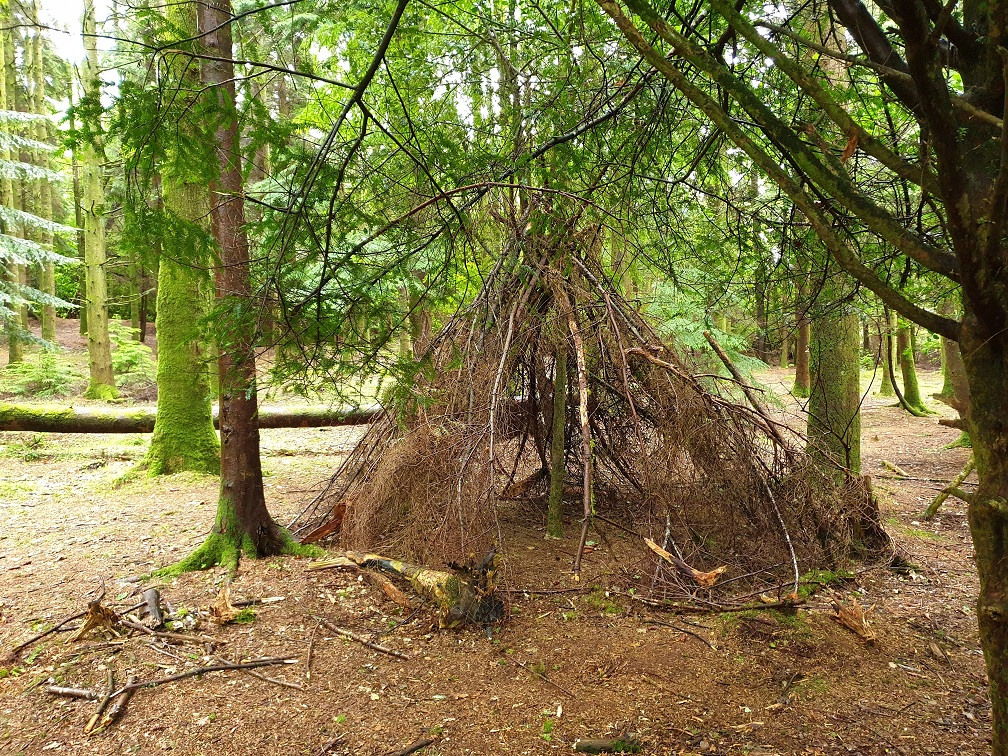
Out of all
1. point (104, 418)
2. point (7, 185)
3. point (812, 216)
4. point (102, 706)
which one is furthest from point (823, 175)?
point (7, 185)

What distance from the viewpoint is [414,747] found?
2.81m

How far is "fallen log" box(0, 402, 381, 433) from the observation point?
749cm

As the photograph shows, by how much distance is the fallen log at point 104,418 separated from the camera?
749 cm

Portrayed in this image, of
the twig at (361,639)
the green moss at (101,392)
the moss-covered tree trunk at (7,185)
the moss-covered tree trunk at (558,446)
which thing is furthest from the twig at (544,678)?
the green moss at (101,392)

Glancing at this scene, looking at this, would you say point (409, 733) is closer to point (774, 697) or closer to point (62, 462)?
point (774, 697)

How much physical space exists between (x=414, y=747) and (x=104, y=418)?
704 centimetres

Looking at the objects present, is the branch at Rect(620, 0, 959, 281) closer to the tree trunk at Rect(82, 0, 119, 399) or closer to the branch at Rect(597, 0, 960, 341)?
the branch at Rect(597, 0, 960, 341)

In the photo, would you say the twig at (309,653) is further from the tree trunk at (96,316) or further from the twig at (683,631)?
the tree trunk at (96,316)

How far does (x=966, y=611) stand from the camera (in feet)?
13.2

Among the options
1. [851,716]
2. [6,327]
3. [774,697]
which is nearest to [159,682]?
[774,697]

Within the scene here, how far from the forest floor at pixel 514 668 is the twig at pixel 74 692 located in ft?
0.15

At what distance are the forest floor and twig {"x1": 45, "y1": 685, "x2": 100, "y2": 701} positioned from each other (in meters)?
0.05

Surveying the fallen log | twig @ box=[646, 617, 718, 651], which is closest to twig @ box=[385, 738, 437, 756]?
twig @ box=[646, 617, 718, 651]

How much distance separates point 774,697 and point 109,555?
483 centimetres
